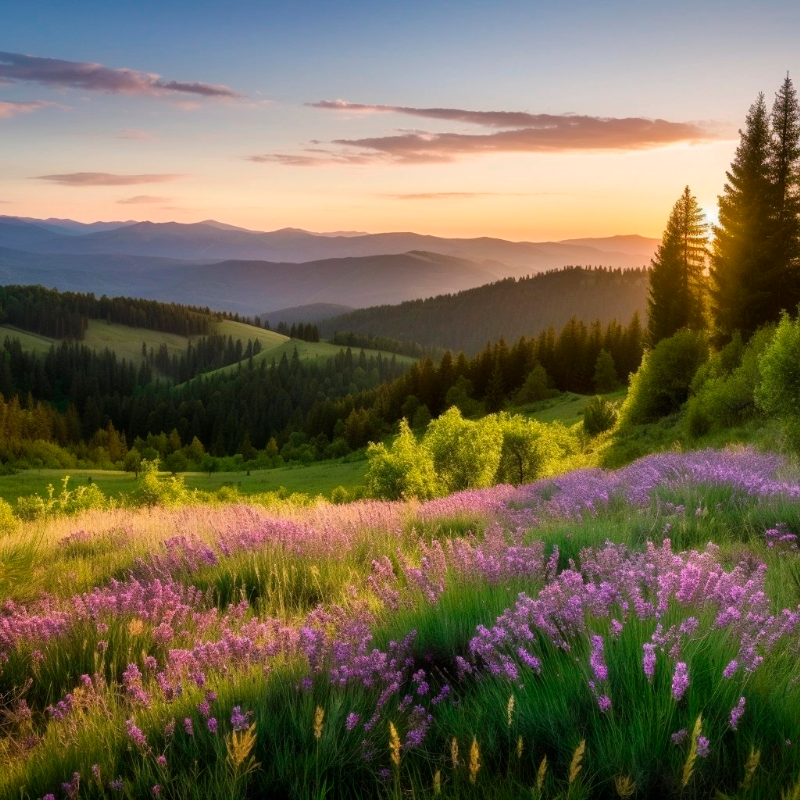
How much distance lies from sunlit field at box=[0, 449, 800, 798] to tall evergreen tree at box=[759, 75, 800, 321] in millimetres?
46342

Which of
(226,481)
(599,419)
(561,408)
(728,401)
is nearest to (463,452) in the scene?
(728,401)

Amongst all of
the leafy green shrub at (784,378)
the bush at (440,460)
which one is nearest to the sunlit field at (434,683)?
the leafy green shrub at (784,378)

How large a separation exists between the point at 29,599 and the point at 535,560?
4.29 metres

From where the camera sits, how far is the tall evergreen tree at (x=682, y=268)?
6362cm

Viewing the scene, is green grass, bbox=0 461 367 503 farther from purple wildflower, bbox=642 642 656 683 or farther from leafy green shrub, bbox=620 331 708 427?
purple wildflower, bbox=642 642 656 683

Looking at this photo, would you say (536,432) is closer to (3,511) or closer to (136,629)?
(3,511)

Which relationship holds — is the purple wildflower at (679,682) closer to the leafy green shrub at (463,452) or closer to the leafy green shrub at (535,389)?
the leafy green shrub at (463,452)

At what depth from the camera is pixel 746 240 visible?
149ft

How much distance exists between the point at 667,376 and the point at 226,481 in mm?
57324

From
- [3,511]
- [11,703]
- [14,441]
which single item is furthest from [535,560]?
[14,441]

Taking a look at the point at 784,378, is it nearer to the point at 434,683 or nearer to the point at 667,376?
the point at 434,683

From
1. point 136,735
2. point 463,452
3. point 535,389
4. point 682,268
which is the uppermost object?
point 682,268

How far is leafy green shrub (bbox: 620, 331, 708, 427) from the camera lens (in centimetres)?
4753

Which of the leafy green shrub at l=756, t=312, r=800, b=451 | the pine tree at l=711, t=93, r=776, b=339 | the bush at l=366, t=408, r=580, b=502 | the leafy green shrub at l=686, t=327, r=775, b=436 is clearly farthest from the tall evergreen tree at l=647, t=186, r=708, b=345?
the leafy green shrub at l=756, t=312, r=800, b=451
